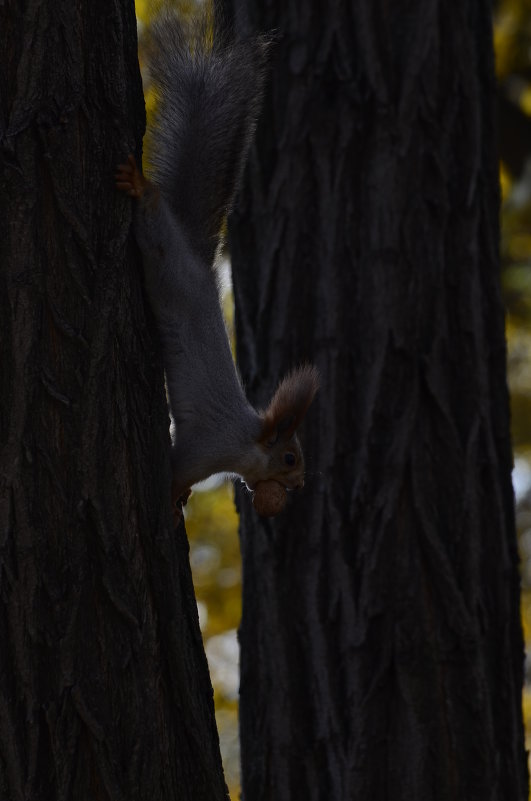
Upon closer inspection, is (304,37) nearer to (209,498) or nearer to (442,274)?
(442,274)

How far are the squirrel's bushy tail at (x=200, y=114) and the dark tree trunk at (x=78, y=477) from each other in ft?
2.48

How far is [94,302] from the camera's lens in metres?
1.98

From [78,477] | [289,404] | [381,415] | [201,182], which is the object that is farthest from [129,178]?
[381,415]

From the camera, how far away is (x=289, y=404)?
300 centimetres

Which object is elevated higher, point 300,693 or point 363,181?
point 363,181

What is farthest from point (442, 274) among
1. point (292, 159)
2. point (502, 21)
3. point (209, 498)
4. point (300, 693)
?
point (209, 498)

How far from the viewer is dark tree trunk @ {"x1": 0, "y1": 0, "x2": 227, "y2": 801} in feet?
6.08

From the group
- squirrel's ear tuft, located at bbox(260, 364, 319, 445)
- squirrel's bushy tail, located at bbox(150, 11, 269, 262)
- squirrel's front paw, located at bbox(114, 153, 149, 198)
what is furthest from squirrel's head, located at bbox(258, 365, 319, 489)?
squirrel's front paw, located at bbox(114, 153, 149, 198)

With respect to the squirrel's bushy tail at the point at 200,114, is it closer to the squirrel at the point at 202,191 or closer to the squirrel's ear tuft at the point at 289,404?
the squirrel at the point at 202,191

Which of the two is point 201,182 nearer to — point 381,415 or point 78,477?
point 381,415

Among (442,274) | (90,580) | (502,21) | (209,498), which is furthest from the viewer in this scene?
(209,498)

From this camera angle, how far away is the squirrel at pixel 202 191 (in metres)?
2.82

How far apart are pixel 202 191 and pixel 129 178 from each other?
29.2 inches

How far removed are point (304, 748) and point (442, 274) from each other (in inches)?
57.6
